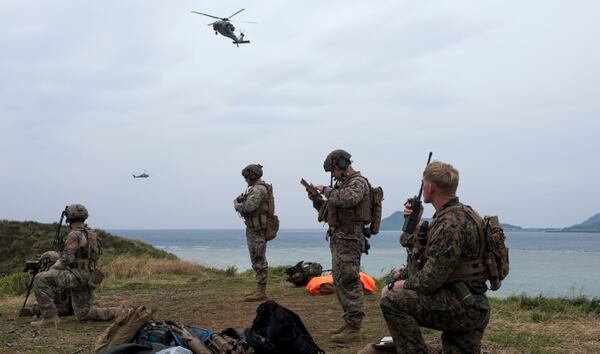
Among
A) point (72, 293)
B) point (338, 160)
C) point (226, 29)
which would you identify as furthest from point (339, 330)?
point (226, 29)

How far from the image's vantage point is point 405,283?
477cm

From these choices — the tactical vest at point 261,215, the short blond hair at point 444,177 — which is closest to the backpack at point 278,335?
the short blond hair at point 444,177

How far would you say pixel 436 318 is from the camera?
463cm

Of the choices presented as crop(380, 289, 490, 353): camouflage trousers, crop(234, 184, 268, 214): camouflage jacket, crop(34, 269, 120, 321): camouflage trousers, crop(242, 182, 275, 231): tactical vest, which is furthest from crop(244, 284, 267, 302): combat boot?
crop(380, 289, 490, 353): camouflage trousers

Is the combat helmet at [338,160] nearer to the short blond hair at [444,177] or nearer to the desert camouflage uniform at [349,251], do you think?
the desert camouflage uniform at [349,251]

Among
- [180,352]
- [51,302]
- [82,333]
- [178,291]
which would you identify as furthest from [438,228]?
[178,291]

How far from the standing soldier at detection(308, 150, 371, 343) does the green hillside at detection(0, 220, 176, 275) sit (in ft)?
60.6

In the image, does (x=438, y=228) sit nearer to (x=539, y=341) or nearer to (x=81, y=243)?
(x=539, y=341)

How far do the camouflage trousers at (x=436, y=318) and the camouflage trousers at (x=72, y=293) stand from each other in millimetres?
5545

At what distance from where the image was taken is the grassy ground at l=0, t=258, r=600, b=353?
6910 millimetres

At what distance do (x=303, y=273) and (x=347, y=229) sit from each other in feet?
17.8

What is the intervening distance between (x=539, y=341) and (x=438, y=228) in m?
3.26

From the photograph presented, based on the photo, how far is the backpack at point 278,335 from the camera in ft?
19.2

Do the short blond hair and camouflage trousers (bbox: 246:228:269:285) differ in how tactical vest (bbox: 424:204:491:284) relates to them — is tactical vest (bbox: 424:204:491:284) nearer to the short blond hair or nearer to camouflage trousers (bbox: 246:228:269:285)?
the short blond hair
